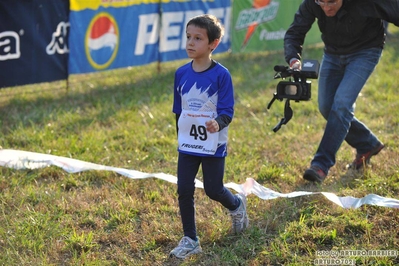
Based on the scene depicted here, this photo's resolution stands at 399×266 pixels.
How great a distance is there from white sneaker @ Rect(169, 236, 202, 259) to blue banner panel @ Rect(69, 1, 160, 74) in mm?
5799

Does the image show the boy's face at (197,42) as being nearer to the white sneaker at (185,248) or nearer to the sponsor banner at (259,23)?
the white sneaker at (185,248)

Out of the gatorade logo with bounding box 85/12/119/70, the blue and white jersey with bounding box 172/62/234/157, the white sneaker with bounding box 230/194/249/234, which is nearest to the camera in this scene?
the blue and white jersey with bounding box 172/62/234/157

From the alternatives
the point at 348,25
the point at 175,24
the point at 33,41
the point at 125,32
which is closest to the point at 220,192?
the point at 348,25

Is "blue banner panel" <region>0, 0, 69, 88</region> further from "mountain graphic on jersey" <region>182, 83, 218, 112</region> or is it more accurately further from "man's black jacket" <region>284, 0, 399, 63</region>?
"mountain graphic on jersey" <region>182, 83, 218, 112</region>

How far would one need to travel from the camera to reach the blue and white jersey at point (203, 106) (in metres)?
4.47

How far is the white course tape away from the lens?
17.8 ft

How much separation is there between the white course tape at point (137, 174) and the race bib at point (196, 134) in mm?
1327

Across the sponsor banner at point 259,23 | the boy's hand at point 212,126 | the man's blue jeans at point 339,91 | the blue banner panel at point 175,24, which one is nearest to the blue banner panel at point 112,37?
the blue banner panel at point 175,24

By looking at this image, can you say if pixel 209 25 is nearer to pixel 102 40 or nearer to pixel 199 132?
pixel 199 132

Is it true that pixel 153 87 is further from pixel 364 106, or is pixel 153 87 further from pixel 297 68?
pixel 297 68

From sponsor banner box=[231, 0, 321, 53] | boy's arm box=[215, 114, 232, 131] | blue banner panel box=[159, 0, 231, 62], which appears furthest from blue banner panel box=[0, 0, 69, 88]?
boy's arm box=[215, 114, 232, 131]

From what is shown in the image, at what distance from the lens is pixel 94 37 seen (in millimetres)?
10070

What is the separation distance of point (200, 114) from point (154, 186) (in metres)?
1.68

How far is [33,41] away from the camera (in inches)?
362
